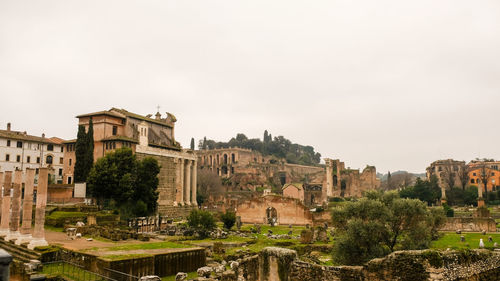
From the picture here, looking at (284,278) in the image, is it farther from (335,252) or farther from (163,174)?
(163,174)

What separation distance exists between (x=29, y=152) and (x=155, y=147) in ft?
50.5

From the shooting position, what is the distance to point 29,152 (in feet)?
142

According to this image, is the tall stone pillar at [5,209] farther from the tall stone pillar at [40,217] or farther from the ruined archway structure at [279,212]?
the ruined archway structure at [279,212]

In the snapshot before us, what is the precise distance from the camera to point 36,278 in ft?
41.0

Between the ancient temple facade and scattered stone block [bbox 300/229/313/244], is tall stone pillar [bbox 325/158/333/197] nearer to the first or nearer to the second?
the ancient temple facade

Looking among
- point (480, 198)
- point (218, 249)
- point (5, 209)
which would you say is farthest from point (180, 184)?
point (480, 198)

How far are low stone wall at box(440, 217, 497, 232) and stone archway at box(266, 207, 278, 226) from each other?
17389 millimetres

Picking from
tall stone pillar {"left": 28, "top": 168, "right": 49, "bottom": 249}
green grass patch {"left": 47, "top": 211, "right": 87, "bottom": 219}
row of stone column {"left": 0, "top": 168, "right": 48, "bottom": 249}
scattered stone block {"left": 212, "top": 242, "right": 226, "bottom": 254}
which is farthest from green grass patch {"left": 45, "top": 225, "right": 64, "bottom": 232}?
scattered stone block {"left": 212, "top": 242, "right": 226, "bottom": 254}

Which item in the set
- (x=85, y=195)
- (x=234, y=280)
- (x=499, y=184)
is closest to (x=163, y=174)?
(x=85, y=195)

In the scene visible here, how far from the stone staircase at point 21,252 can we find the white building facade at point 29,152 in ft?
80.3

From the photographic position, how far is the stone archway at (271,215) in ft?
131

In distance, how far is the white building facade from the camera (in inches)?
1613

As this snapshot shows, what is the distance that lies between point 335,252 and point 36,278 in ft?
38.2

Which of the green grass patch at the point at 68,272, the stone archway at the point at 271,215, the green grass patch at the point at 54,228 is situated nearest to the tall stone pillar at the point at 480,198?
the stone archway at the point at 271,215
